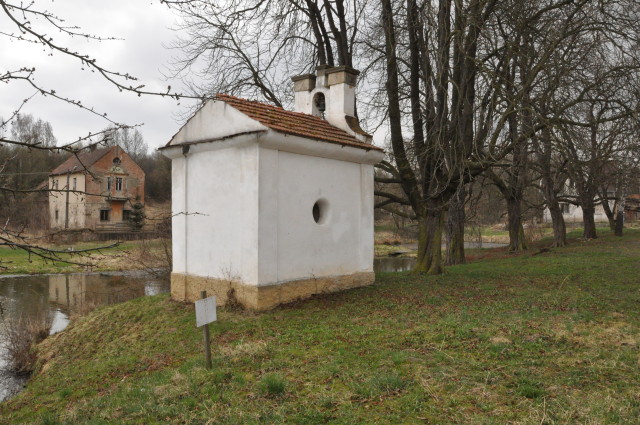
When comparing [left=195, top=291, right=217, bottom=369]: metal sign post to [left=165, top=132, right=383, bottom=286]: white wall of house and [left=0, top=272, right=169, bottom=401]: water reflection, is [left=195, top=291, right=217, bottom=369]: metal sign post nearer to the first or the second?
[left=165, top=132, right=383, bottom=286]: white wall of house

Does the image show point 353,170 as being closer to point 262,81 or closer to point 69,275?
point 262,81

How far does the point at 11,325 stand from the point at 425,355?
10132mm

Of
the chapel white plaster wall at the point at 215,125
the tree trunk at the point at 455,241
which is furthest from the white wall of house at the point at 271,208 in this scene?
the tree trunk at the point at 455,241

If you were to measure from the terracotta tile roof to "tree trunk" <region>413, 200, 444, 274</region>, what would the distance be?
2.77 metres

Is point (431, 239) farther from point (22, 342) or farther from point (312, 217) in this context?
point (22, 342)

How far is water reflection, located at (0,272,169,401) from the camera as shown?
1456 cm

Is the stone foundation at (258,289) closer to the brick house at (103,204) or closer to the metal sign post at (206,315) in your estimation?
the metal sign post at (206,315)

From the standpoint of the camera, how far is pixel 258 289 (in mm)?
8453

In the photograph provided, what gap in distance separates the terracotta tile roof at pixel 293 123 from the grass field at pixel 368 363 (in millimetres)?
3149

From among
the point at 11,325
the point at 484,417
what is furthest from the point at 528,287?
the point at 11,325

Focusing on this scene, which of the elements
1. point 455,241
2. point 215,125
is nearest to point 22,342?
point 215,125

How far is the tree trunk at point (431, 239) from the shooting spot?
12445 mm

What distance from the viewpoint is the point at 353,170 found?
10531 millimetres

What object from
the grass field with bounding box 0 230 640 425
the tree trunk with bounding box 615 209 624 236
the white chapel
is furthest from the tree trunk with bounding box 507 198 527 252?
the white chapel
